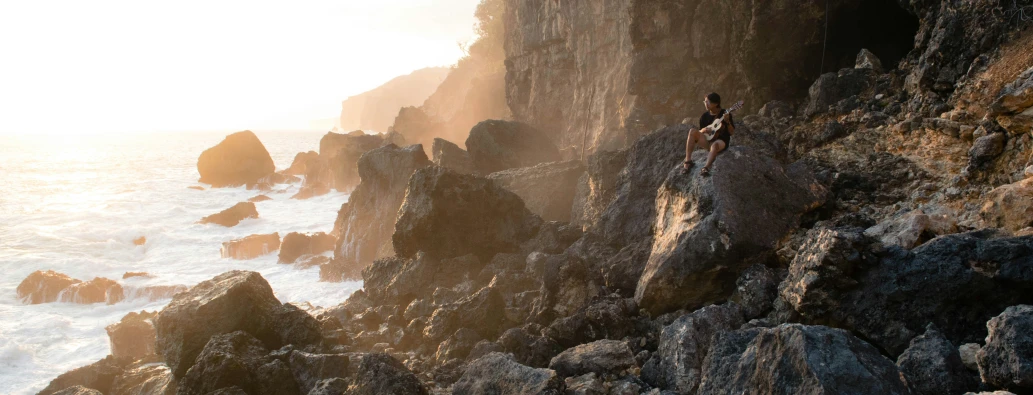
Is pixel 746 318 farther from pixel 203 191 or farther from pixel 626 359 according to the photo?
pixel 203 191

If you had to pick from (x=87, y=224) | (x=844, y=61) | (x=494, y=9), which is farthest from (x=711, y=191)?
(x=494, y=9)

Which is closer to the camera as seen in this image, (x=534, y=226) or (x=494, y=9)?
(x=534, y=226)

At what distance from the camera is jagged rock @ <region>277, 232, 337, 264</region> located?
25.2m

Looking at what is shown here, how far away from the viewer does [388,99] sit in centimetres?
15125

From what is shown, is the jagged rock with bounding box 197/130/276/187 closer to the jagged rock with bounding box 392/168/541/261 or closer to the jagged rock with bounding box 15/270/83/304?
the jagged rock with bounding box 15/270/83/304

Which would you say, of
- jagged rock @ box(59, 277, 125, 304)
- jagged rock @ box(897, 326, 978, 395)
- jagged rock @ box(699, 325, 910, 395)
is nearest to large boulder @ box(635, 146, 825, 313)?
jagged rock @ box(897, 326, 978, 395)

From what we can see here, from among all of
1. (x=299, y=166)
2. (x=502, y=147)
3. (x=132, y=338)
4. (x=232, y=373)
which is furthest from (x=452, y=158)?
(x=299, y=166)

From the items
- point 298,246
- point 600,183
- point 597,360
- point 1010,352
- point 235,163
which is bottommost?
point 298,246

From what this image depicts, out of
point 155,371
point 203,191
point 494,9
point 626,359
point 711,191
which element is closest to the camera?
point 626,359

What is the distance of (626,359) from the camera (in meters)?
7.36

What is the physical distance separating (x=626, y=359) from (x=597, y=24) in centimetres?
2063

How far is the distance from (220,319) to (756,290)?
8.80m

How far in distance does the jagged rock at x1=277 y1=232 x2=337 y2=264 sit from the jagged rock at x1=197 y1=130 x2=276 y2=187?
2571 centimetres

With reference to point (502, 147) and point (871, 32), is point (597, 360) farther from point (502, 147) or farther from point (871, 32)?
point (502, 147)
